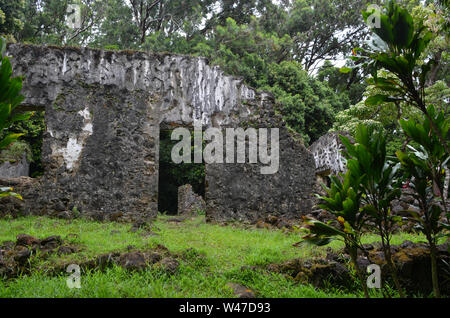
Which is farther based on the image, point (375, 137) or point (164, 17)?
point (164, 17)

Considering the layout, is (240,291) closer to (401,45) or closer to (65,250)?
(65,250)

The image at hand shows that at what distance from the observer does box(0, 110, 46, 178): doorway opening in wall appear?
10.5 m

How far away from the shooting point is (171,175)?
14.6m

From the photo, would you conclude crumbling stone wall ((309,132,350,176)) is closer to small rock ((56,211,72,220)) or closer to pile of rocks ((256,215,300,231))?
pile of rocks ((256,215,300,231))

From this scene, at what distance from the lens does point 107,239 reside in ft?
15.4

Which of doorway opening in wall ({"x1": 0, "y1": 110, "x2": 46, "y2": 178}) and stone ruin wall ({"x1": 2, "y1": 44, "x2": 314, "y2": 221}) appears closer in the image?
stone ruin wall ({"x1": 2, "y1": 44, "x2": 314, "y2": 221})

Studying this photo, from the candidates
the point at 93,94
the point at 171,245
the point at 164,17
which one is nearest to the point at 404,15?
the point at 171,245

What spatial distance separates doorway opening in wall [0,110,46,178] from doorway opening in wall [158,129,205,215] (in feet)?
13.9

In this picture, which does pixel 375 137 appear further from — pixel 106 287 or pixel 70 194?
pixel 70 194

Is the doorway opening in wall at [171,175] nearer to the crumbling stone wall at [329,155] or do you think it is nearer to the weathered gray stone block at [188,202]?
the weathered gray stone block at [188,202]

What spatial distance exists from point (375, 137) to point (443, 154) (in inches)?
21.5

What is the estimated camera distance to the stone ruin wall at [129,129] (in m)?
6.52

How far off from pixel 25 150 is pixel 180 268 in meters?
9.87

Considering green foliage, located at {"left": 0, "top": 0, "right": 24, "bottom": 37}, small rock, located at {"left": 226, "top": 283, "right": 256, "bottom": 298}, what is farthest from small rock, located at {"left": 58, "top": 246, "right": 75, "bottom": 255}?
green foliage, located at {"left": 0, "top": 0, "right": 24, "bottom": 37}
